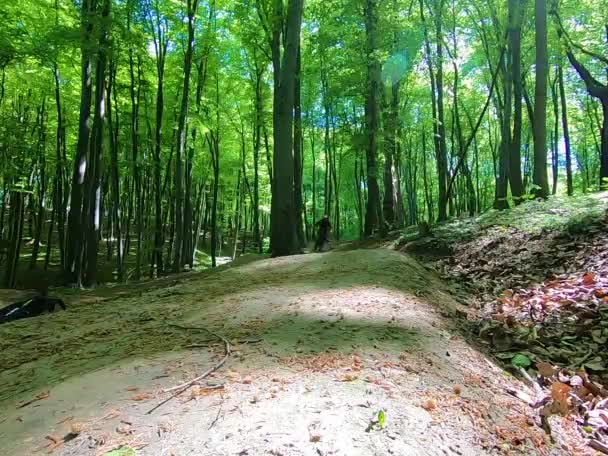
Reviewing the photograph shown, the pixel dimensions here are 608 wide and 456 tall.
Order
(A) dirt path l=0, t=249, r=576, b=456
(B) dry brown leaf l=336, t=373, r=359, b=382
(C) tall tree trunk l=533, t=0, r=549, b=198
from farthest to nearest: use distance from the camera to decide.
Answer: (C) tall tree trunk l=533, t=0, r=549, b=198 < (B) dry brown leaf l=336, t=373, r=359, b=382 < (A) dirt path l=0, t=249, r=576, b=456

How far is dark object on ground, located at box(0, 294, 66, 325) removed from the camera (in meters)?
6.37

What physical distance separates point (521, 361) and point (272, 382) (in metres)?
2.51

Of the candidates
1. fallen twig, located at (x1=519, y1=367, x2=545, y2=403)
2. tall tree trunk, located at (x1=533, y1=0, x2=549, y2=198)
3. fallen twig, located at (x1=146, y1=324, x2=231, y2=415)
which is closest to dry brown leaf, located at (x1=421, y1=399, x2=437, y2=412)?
fallen twig, located at (x1=519, y1=367, x2=545, y2=403)

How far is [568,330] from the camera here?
4.16 m

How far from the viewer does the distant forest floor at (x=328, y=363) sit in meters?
2.04

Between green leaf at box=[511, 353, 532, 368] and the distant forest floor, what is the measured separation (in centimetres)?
2

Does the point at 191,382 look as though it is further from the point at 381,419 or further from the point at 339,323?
the point at 339,323

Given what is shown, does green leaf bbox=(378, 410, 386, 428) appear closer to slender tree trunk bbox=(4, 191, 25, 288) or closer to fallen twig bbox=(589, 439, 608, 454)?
fallen twig bbox=(589, 439, 608, 454)

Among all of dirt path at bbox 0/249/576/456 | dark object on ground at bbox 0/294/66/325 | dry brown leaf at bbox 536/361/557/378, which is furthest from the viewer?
dark object on ground at bbox 0/294/66/325

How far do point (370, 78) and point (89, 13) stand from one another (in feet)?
25.2

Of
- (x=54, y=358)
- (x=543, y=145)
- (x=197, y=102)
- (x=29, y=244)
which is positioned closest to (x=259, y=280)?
(x=54, y=358)

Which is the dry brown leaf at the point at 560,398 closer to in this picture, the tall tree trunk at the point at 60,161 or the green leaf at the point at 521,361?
Answer: the green leaf at the point at 521,361

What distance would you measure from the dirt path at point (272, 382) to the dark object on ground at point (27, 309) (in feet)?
5.39

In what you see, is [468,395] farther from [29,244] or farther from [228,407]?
[29,244]
